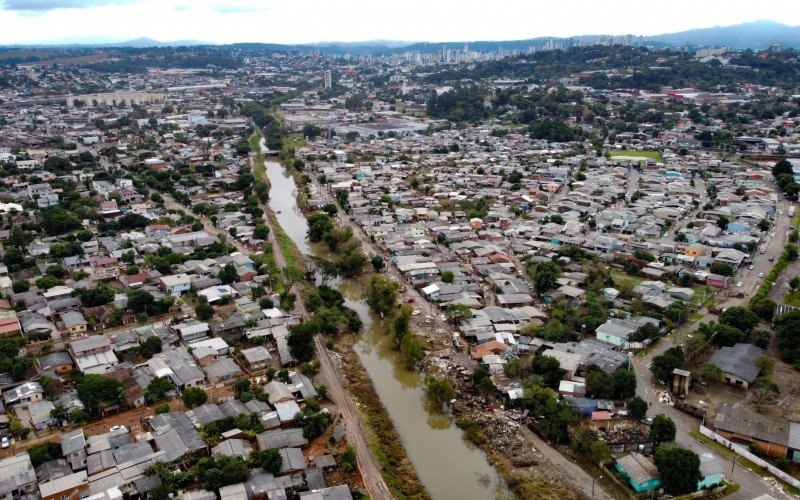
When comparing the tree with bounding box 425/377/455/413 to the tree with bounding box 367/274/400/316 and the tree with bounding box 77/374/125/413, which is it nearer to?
the tree with bounding box 367/274/400/316

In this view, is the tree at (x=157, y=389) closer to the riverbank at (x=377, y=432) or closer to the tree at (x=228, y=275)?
the riverbank at (x=377, y=432)

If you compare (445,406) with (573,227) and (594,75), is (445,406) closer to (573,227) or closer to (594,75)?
(573,227)

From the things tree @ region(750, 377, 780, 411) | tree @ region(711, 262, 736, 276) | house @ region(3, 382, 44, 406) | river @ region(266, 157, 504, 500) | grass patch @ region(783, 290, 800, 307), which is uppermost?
tree @ region(711, 262, 736, 276)

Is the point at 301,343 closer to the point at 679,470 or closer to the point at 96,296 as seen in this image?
the point at 96,296

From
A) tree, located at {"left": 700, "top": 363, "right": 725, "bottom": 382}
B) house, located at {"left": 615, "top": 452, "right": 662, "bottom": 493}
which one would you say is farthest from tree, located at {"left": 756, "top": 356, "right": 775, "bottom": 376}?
house, located at {"left": 615, "top": 452, "right": 662, "bottom": 493}

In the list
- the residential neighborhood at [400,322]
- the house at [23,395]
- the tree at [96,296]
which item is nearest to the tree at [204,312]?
the residential neighborhood at [400,322]
